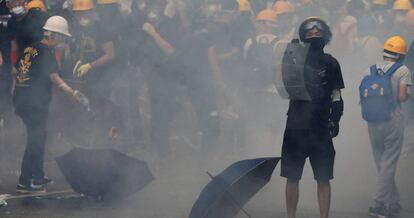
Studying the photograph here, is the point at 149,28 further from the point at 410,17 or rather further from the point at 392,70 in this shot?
the point at 410,17

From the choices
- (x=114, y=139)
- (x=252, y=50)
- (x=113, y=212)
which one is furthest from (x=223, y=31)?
(x=113, y=212)

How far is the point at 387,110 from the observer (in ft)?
25.6

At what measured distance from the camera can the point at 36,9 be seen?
9398 millimetres

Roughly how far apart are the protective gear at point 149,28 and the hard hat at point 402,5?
10.9ft

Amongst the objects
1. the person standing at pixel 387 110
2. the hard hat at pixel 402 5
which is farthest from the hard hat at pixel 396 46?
the hard hat at pixel 402 5

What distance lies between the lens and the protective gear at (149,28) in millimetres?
9766

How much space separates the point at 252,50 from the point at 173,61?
1093mm

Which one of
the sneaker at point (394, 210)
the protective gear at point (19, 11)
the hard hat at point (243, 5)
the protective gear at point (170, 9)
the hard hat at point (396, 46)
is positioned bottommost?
the sneaker at point (394, 210)

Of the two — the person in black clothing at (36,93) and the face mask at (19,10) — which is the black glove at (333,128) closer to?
the person in black clothing at (36,93)

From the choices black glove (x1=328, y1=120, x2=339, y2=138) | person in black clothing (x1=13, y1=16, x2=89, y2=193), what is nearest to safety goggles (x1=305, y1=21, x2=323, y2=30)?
black glove (x1=328, y1=120, x2=339, y2=138)

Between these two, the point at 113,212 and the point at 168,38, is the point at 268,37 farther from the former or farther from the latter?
the point at 113,212

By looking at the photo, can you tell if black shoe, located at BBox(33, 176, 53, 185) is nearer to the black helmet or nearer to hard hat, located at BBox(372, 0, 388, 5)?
the black helmet

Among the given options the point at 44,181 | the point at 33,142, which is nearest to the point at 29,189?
the point at 44,181

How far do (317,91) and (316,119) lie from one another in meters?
0.21
